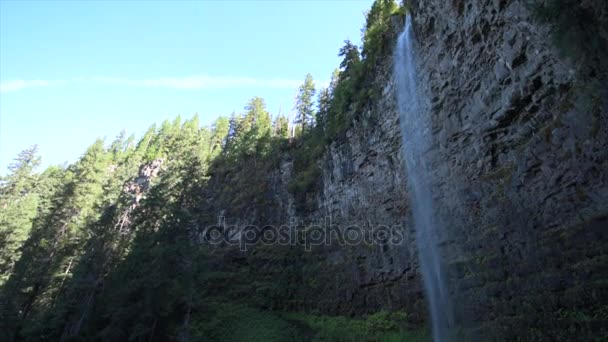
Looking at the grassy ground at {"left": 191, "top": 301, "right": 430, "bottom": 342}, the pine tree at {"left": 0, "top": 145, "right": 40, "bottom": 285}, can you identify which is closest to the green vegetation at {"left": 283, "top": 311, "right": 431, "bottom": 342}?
the grassy ground at {"left": 191, "top": 301, "right": 430, "bottom": 342}

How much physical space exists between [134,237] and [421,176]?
18954 mm

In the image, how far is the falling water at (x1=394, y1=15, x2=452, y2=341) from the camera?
14688 millimetres

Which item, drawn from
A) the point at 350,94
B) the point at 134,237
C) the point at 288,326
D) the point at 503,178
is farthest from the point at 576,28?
the point at 134,237

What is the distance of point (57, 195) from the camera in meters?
28.6

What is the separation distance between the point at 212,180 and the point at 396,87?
26442 millimetres

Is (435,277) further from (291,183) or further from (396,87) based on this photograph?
(291,183)

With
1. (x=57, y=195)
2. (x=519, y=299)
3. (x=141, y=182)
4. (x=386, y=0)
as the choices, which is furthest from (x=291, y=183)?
(x=141, y=182)

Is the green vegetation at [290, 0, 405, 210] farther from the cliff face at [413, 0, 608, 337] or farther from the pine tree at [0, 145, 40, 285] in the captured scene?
the pine tree at [0, 145, 40, 285]

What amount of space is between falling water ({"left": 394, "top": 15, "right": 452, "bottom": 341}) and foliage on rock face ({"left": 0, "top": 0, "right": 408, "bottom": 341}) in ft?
11.7

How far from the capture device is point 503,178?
12.4m

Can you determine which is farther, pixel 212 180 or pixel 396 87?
pixel 212 180

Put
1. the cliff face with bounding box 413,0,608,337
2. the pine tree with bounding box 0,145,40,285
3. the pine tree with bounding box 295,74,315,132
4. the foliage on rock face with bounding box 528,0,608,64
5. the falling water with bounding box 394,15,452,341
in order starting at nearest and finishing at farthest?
the foliage on rock face with bounding box 528,0,608,64, the cliff face with bounding box 413,0,608,337, the falling water with bounding box 394,15,452,341, the pine tree with bounding box 0,145,40,285, the pine tree with bounding box 295,74,315,132

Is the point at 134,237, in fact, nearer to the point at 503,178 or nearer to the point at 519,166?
the point at 503,178

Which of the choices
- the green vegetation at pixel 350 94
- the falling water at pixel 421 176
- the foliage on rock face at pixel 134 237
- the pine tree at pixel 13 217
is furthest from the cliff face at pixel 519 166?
the pine tree at pixel 13 217
